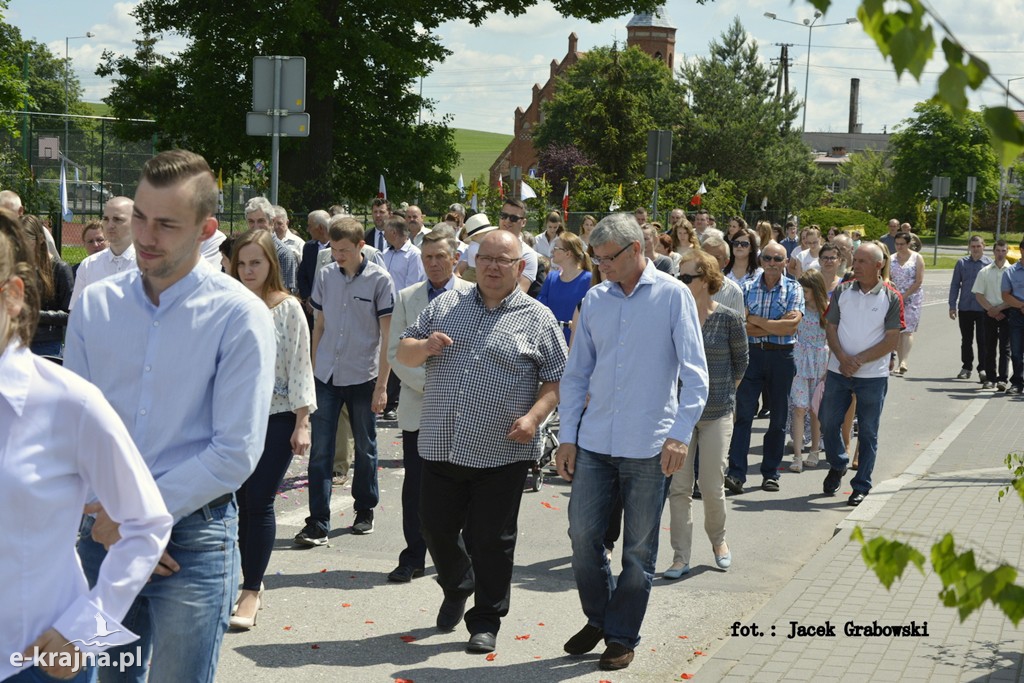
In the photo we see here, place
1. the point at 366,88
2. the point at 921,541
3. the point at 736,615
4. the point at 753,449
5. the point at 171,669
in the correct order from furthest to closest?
the point at 366,88, the point at 753,449, the point at 736,615, the point at 171,669, the point at 921,541

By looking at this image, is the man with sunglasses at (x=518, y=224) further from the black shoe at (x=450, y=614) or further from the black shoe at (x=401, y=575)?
the black shoe at (x=450, y=614)

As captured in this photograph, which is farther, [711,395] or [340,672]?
[711,395]

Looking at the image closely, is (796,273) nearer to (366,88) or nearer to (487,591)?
(487,591)

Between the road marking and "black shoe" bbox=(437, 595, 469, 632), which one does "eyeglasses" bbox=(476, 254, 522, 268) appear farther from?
the road marking

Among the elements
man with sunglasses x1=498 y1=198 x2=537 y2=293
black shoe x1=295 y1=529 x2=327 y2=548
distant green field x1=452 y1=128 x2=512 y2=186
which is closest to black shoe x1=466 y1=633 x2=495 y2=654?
black shoe x1=295 y1=529 x2=327 y2=548

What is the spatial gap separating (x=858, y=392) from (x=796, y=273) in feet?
16.7

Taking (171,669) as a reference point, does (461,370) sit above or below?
above

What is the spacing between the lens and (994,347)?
58.3ft

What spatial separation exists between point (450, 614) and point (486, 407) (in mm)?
1157

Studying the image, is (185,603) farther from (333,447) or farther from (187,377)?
(333,447)

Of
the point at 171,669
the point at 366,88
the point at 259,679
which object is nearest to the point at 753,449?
the point at 259,679

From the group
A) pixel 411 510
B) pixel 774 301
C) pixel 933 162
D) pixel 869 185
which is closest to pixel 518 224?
pixel 774 301

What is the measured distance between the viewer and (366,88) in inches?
1233

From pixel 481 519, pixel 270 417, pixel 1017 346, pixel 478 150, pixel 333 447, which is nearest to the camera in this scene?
pixel 481 519
